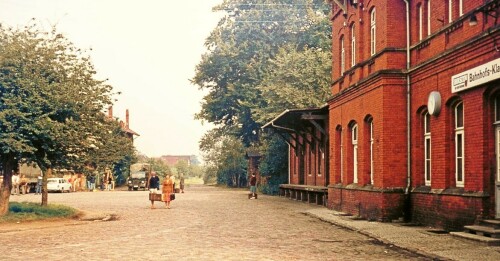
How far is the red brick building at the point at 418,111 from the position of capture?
15.3m

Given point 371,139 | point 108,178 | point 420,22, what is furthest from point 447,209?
point 108,178

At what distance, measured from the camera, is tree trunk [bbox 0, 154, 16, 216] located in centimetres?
2127

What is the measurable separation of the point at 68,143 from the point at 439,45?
11424mm

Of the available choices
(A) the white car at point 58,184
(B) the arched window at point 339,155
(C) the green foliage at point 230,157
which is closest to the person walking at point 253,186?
(B) the arched window at point 339,155

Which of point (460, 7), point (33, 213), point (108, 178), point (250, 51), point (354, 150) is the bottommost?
point (33, 213)

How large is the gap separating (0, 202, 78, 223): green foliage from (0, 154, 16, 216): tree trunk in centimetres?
27

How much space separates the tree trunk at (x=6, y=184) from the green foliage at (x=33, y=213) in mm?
271

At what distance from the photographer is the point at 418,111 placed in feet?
64.6

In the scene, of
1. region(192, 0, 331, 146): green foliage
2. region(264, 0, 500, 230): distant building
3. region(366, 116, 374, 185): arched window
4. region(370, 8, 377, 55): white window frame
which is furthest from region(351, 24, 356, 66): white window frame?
region(192, 0, 331, 146): green foliage

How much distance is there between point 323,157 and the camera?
35.8 m

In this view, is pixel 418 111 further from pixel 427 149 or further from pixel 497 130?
pixel 497 130

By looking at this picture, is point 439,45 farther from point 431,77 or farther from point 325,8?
point 325,8

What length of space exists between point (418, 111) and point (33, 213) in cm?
1243

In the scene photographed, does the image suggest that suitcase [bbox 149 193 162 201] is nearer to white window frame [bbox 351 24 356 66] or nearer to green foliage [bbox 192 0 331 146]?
white window frame [bbox 351 24 356 66]
